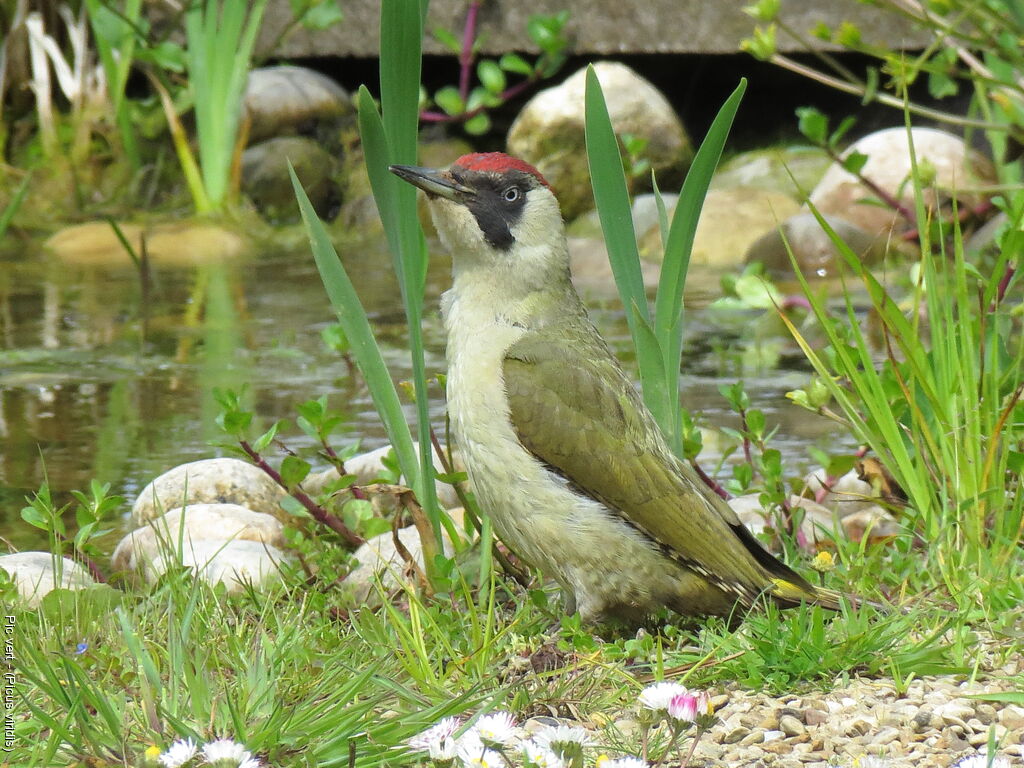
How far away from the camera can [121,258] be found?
8.80 metres

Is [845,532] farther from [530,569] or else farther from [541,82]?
[541,82]

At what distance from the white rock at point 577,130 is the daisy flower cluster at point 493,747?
740cm

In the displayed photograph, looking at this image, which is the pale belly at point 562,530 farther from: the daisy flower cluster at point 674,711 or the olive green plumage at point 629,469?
the daisy flower cluster at point 674,711

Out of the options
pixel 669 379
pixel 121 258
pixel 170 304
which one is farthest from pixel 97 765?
pixel 121 258

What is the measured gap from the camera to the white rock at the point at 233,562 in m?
3.46

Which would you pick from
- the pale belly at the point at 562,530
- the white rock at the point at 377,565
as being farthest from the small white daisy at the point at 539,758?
the white rock at the point at 377,565

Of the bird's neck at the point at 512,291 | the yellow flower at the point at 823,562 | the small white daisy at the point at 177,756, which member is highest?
the bird's neck at the point at 512,291

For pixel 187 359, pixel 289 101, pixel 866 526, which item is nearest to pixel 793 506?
pixel 866 526

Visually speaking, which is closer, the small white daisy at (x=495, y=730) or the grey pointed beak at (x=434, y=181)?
the small white daisy at (x=495, y=730)

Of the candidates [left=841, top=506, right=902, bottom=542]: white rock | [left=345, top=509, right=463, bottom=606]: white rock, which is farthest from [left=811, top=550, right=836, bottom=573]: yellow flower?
[left=345, top=509, right=463, bottom=606]: white rock

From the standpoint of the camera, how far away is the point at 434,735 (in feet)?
7.22

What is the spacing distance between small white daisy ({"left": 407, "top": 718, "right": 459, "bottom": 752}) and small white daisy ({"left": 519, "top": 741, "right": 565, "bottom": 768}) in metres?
0.12

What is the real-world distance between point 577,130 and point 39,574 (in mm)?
6707

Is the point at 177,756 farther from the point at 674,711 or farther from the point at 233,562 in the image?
the point at 233,562
